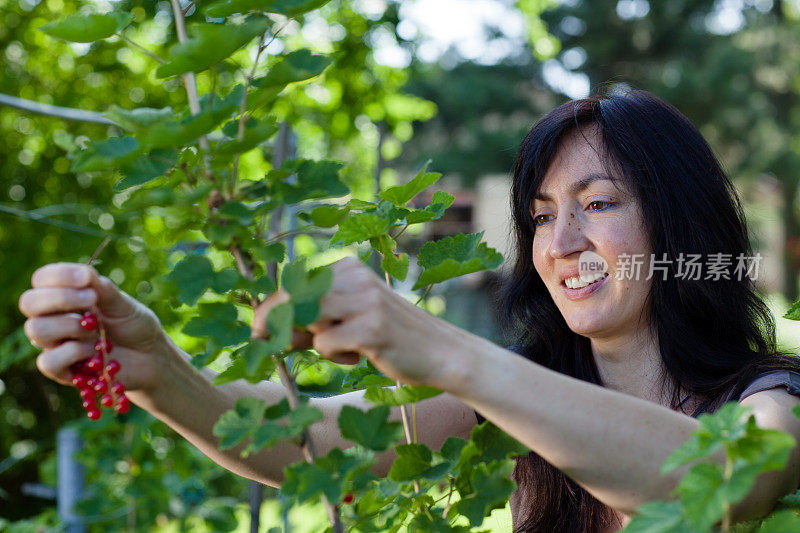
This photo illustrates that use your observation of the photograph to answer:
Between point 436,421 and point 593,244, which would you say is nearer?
point 593,244

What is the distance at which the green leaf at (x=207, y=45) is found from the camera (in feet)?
2.52

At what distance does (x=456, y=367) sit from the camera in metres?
0.83

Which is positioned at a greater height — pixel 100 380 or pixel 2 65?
pixel 100 380

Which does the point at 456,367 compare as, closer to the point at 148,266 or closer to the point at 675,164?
the point at 675,164

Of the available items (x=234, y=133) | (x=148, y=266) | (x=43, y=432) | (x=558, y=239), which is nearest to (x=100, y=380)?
(x=234, y=133)

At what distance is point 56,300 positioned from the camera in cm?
97

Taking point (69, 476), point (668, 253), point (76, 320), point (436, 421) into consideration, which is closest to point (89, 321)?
point (76, 320)

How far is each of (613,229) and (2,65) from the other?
3.58 metres

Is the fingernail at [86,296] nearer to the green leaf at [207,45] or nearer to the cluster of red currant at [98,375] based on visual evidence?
the cluster of red currant at [98,375]

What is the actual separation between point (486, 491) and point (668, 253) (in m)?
0.92

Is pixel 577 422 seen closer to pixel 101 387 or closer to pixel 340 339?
pixel 340 339

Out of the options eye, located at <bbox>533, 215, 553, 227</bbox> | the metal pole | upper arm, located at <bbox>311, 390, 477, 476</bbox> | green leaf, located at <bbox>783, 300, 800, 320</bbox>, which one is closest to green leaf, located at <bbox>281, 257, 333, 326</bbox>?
green leaf, located at <bbox>783, 300, 800, 320</bbox>

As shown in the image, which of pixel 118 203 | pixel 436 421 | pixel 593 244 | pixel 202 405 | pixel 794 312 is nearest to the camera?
pixel 794 312

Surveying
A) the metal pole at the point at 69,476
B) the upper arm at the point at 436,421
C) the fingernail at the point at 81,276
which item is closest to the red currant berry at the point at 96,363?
the fingernail at the point at 81,276
